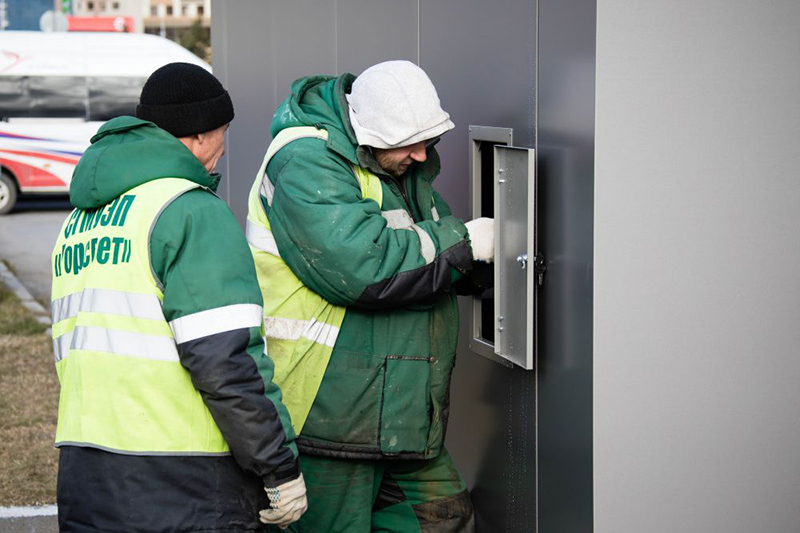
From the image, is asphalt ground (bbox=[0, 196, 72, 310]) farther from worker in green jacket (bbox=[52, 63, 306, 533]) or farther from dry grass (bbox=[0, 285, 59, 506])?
worker in green jacket (bbox=[52, 63, 306, 533])

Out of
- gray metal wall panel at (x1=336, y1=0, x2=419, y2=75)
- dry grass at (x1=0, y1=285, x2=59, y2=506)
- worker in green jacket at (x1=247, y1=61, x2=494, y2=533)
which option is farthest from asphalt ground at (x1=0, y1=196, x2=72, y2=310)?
worker in green jacket at (x1=247, y1=61, x2=494, y2=533)

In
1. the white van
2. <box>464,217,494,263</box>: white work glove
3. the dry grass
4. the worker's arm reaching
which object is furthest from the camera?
the white van

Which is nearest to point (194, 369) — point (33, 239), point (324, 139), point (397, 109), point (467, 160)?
point (324, 139)

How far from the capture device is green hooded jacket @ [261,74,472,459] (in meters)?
3.03

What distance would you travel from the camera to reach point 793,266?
2869 mm

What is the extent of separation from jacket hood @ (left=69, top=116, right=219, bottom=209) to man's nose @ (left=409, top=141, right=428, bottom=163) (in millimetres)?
730

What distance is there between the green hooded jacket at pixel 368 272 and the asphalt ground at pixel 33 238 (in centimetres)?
761

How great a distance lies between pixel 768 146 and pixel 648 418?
735 mm

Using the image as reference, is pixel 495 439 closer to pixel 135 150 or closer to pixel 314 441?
pixel 314 441

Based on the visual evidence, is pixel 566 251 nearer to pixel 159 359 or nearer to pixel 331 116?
Result: pixel 331 116

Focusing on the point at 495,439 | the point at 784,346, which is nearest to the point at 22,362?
the point at 495,439

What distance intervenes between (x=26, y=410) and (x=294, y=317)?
14.0 ft

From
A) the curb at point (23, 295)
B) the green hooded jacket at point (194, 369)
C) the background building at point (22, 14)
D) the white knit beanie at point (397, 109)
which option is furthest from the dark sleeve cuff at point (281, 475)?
the background building at point (22, 14)

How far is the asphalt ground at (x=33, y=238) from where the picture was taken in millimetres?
11750
